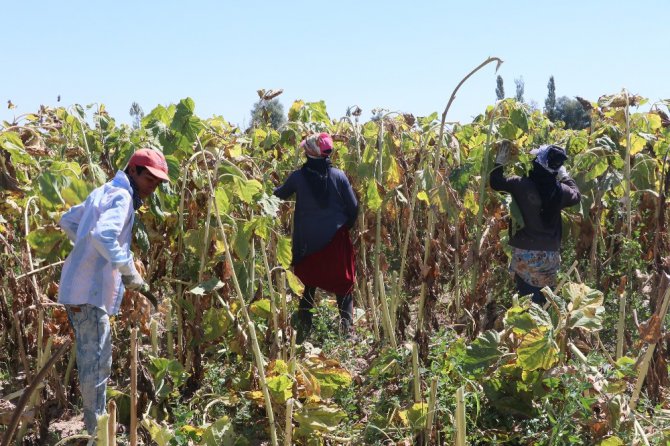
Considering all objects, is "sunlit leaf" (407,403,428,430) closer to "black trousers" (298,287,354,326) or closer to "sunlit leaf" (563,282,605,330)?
"sunlit leaf" (563,282,605,330)

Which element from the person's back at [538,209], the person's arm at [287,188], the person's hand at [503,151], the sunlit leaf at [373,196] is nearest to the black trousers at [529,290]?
the person's back at [538,209]

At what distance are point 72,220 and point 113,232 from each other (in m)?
0.23

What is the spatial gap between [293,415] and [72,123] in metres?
1.95

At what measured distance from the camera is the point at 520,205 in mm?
4184

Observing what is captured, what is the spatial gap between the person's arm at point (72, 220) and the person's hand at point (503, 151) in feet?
6.61

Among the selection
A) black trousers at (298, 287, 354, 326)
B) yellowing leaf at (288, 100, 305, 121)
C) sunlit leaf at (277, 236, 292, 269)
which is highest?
yellowing leaf at (288, 100, 305, 121)

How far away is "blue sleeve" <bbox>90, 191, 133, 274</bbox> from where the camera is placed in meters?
2.89

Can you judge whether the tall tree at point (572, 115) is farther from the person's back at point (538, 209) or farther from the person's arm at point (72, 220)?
the person's arm at point (72, 220)

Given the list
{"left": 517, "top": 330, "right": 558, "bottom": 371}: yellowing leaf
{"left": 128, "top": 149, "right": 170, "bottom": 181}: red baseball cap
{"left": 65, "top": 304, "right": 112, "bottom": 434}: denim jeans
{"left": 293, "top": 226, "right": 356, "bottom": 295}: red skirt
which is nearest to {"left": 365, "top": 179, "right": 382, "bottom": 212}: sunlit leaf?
{"left": 293, "top": 226, "right": 356, "bottom": 295}: red skirt

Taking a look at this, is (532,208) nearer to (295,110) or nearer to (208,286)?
(208,286)

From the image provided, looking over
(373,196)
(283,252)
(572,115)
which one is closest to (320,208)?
(373,196)

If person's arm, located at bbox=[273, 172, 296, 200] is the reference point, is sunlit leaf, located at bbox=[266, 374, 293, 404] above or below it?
below

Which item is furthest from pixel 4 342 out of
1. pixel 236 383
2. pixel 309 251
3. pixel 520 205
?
pixel 520 205

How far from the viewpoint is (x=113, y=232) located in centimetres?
290
